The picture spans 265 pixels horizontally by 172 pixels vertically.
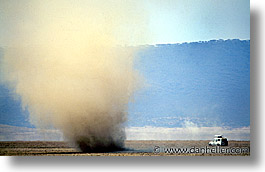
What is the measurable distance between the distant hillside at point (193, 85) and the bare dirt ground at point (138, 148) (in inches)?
8.0

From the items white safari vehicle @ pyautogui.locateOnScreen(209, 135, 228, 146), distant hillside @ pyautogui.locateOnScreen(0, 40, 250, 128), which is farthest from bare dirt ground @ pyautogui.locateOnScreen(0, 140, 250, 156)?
distant hillside @ pyautogui.locateOnScreen(0, 40, 250, 128)

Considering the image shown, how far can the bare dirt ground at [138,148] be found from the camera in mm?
5578

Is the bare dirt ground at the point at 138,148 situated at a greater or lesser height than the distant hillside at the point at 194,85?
lesser

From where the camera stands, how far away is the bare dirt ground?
220 inches

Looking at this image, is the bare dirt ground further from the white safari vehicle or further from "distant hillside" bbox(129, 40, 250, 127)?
"distant hillside" bbox(129, 40, 250, 127)

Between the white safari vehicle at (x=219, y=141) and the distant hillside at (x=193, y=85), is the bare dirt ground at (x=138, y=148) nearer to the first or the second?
the white safari vehicle at (x=219, y=141)

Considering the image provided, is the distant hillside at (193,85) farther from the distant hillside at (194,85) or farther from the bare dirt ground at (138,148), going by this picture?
the bare dirt ground at (138,148)

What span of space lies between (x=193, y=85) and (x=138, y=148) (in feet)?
2.93

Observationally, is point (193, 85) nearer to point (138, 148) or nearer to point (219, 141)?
point (219, 141)

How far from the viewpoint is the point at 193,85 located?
5.66m

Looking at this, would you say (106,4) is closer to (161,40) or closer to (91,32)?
(91,32)

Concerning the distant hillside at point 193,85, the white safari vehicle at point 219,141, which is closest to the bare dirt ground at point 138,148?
the white safari vehicle at point 219,141

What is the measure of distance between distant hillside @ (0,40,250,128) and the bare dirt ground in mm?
204

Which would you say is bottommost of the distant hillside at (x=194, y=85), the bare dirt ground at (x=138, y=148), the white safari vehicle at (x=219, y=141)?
the bare dirt ground at (x=138, y=148)
